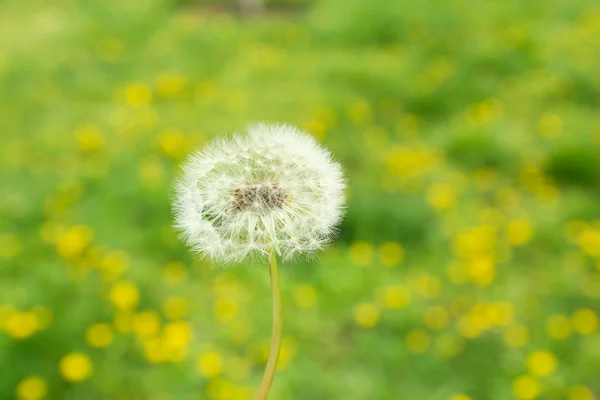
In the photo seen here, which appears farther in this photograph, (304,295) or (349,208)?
(349,208)

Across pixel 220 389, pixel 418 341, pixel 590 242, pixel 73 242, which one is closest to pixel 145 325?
pixel 220 389

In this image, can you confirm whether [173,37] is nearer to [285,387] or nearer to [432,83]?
[432,83]

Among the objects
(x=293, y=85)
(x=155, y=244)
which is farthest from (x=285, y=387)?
(x=293, y=85)

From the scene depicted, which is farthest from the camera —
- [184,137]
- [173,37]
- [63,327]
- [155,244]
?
[173,37]

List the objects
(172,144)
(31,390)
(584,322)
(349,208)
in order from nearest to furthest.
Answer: (31,390), (584,322), (349,208), (172,144)

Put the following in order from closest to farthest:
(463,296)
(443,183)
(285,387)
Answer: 1. (285,387)
2. (463,296)
3. (443,183)

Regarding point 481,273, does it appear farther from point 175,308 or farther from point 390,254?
point 175,308

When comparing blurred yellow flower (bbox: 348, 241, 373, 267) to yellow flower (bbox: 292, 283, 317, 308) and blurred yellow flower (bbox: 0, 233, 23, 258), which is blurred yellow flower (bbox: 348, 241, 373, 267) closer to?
yellow flower (bbox: 292, 283, 317, 308)
